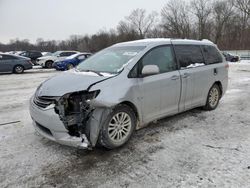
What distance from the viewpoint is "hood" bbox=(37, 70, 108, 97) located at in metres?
3.34

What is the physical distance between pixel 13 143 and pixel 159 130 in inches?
101

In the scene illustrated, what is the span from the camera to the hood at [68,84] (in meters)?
3.34

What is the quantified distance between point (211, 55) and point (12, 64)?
13.9 metres

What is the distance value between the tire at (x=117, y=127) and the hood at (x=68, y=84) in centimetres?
56

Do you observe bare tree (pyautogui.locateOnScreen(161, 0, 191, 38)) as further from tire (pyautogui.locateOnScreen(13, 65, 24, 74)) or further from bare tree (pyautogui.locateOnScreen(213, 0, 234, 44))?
tire (pyautogui.locateOnScreen(13, 65, 24, 74))

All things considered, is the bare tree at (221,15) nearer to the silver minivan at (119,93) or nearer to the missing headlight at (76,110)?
the silver minivan at (119,93)

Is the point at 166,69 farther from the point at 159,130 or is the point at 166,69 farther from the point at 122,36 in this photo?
the point at 122,36

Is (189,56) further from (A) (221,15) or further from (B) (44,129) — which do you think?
(A) (221,15)

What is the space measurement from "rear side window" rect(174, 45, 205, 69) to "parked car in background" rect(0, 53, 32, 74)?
45.4ft

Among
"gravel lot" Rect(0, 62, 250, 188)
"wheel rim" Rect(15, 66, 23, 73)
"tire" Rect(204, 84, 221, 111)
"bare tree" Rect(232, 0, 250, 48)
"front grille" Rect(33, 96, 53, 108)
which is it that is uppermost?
"bare tree" Rect(232, 0, 250, 48)

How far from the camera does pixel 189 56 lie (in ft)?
16.1

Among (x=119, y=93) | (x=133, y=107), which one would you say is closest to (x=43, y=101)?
(x=119, y=93)

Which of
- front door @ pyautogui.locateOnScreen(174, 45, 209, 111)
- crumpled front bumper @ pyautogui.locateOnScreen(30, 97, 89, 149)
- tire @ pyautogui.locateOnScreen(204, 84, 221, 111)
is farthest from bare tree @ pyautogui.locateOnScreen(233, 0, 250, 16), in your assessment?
crumpled front bumper @ pyautogui.locateOnScreen(30, 97, 89, 149)

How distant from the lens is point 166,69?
14.1 ft
